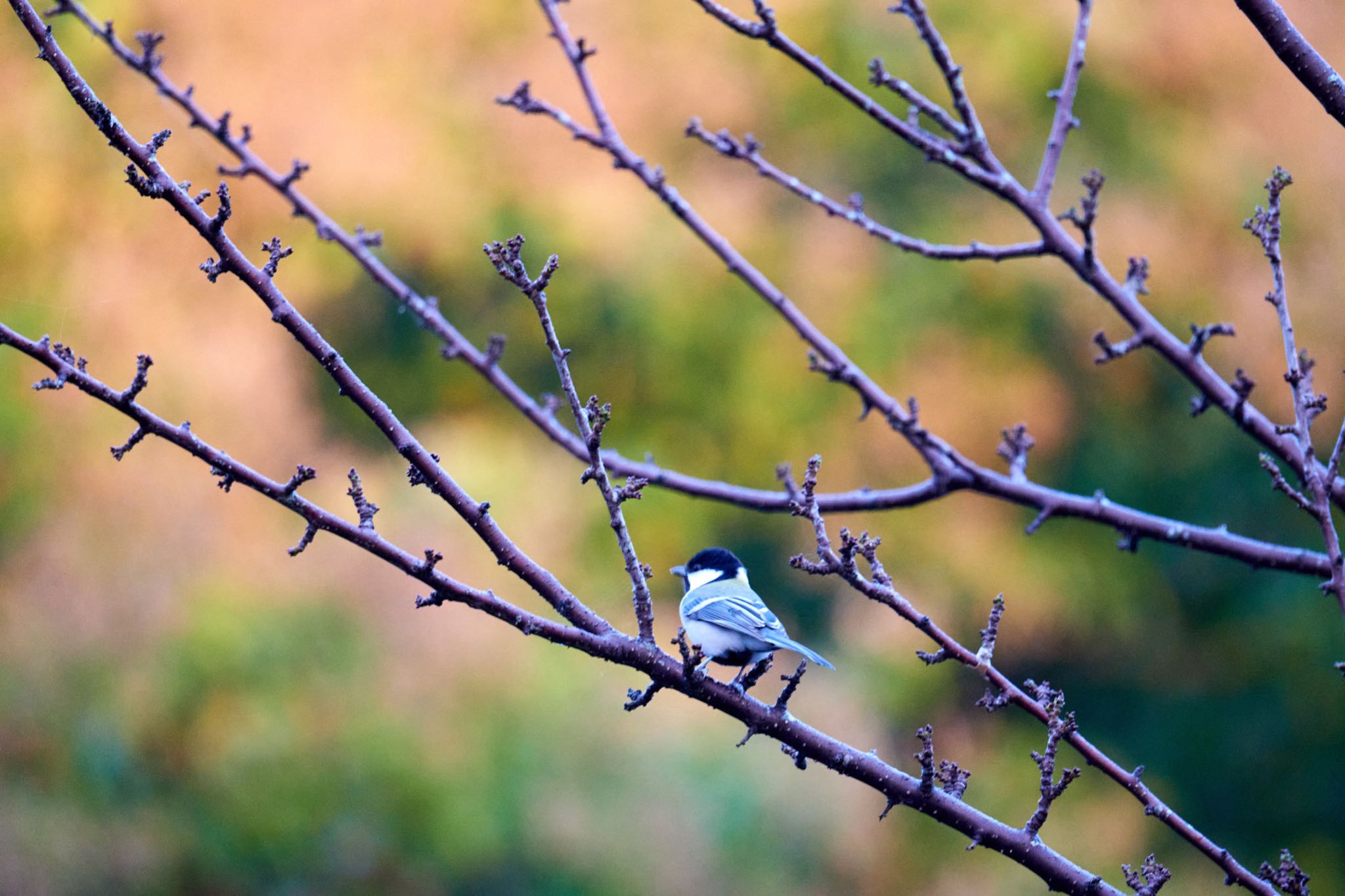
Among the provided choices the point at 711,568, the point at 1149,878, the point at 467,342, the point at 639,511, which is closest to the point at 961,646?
the point at 1149,878

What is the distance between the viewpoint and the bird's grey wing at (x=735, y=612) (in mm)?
2178

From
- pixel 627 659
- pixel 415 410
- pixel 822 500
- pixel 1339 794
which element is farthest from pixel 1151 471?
pixel 627 659

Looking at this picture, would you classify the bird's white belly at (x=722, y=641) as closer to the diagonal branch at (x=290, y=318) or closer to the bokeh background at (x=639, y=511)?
the diagonal branch at (x=290, y=318)

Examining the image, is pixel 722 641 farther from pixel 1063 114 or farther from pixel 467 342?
pixel 1063 114

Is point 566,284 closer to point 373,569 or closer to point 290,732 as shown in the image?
point 373,569

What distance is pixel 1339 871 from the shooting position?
6980 mm

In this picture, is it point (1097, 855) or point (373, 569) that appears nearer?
point (373, 569)

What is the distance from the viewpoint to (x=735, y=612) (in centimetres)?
223

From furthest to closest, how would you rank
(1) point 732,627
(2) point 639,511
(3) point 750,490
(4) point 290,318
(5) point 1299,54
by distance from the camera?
(2) point 639,511, (1) point 732,627, (3) point 750,490, (5) point 1299,54, (4) point 290,318

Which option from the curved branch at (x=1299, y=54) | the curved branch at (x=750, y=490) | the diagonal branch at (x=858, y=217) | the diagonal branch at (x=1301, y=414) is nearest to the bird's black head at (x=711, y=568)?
the curved branch at (x=750, y=490)

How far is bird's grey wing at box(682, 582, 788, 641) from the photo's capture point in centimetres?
218

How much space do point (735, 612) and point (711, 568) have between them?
44 centimetres

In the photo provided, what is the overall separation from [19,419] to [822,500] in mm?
4525

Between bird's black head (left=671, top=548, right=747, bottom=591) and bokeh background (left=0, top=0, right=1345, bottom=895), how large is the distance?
234 centimetres
